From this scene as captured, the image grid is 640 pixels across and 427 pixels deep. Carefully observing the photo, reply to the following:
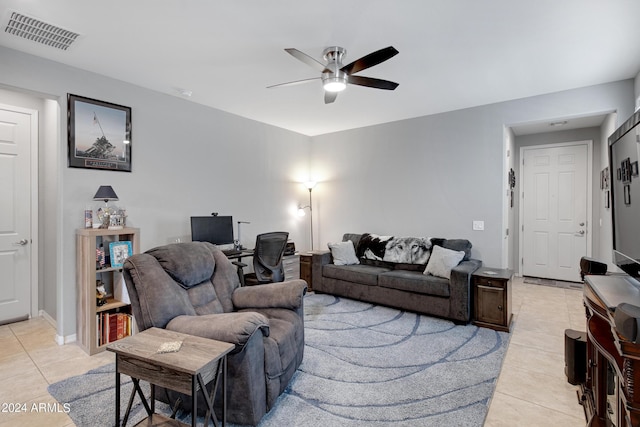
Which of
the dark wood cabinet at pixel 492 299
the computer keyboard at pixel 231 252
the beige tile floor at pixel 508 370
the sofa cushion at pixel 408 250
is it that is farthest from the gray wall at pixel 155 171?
the dark wood cabinet at pixel 492 299

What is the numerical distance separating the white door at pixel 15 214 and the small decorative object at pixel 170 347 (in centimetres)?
343

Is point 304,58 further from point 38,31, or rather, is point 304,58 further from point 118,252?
point 118,252

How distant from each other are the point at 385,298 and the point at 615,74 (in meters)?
3.50

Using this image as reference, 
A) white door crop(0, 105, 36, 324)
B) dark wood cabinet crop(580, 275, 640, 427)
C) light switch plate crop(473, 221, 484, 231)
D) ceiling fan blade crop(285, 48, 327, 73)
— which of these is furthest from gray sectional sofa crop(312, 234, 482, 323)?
white door crop(0, 105, 36, 324)

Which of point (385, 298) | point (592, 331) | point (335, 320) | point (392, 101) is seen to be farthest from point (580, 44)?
point (335, 320)

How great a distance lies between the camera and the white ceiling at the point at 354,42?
216 cm

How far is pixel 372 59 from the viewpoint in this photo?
240cm

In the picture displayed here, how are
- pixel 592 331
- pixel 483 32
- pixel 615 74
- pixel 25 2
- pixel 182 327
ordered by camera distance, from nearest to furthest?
pixel 592 331, pixel 182 327, pixel 25 2, pixel 483 32, pixel 615 74

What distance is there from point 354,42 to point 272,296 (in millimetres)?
2212

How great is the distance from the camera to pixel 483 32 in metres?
2.46

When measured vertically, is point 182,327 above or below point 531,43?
below

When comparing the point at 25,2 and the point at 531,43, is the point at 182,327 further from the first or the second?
the point at 531,43

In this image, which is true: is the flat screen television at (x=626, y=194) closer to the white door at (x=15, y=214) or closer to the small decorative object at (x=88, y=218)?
the small decorative object at (x=88, y=218)

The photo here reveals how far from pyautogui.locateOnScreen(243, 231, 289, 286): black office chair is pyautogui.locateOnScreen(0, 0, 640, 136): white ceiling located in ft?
5.88
